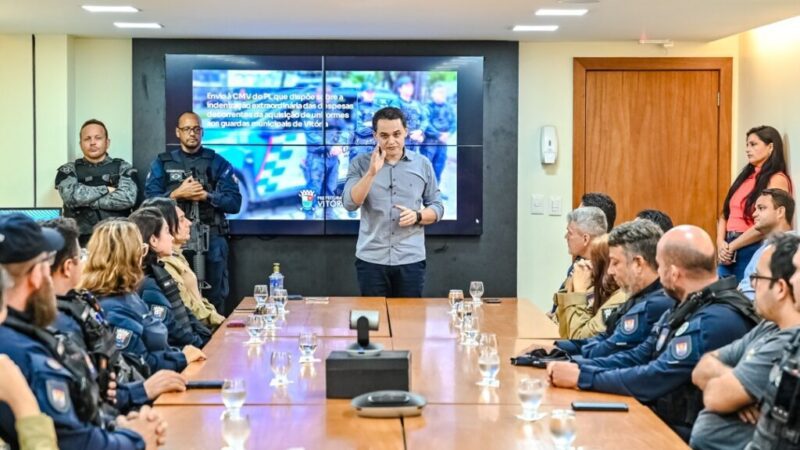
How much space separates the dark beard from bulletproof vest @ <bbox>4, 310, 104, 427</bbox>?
0.8 inches

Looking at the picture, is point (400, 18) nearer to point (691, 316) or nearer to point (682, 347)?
point (691, 316)

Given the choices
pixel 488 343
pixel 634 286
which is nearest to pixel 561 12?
pixel 634 286

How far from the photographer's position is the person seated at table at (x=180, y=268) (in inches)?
208

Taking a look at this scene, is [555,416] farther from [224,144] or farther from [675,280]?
[224,144]

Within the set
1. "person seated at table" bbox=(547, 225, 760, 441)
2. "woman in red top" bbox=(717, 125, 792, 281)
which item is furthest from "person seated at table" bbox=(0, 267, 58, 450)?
Result: "woman in red top" bbox=(717, 125, 792, 281)

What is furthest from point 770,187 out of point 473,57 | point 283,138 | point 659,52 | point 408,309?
point 283,138

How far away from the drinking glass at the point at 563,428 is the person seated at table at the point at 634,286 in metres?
1.53

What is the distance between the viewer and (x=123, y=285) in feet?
13.3

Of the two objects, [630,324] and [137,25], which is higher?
[137,25]

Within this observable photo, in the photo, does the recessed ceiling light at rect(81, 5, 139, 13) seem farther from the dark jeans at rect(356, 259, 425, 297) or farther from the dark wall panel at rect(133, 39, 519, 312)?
the dark jeans at rect(356, 259, 425, 297)

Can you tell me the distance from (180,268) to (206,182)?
96.8 inches

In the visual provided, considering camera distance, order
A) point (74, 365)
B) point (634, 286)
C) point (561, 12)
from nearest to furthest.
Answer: point (74, 365) → point (634, 286) → point (561, 12)

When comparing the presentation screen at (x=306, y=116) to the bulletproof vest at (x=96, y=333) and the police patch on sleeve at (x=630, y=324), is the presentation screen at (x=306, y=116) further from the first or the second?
the bulletproof vest at (x=96, y=333)

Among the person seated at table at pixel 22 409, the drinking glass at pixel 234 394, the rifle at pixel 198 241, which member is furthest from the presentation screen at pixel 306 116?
the person seated at table at pixel 22 409
